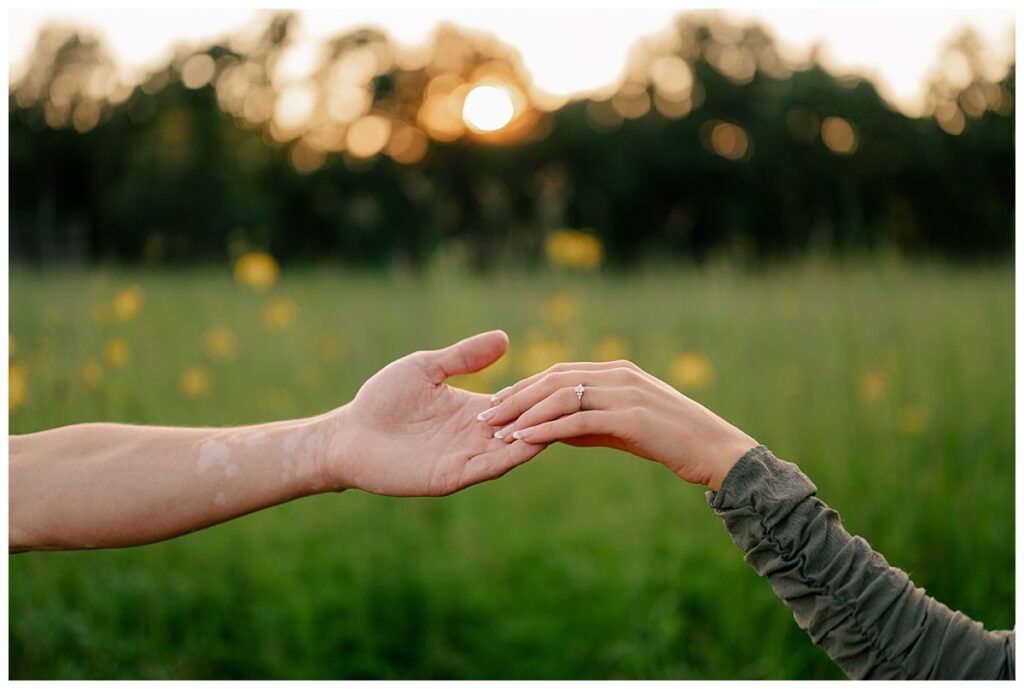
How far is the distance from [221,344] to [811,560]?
2.88 m

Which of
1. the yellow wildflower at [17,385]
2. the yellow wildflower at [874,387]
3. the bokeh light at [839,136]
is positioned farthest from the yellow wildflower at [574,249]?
the bokeh light at [839,136]

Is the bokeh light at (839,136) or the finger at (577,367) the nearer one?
the finger at (577,367)

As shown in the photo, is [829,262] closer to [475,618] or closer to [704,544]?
[704,544]

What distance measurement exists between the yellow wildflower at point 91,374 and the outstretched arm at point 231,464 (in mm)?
1312

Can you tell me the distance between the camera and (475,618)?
2557 millimetres

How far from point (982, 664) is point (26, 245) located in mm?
6108

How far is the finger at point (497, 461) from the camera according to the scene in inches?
51.3

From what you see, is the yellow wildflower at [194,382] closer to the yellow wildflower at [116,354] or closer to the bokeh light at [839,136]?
the yellow wildflower at [116,354]

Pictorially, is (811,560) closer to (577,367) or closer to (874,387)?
(577,367)

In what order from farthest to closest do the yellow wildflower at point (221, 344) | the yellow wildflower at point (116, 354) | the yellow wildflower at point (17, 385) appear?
the yellow wildflower at point (221, 344), the yellow wildflower at point (116, 354), the yellow wildflower at point (17, 385)

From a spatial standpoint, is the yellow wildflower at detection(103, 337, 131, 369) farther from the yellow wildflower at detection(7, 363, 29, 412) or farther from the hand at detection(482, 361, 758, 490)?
the hand at detection(482, 361, 758, 490)

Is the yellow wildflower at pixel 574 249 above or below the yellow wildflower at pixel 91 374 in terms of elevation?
above

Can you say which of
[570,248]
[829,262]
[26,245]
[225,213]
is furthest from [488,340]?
[225,213]

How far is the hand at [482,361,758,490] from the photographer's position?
1188 mm
